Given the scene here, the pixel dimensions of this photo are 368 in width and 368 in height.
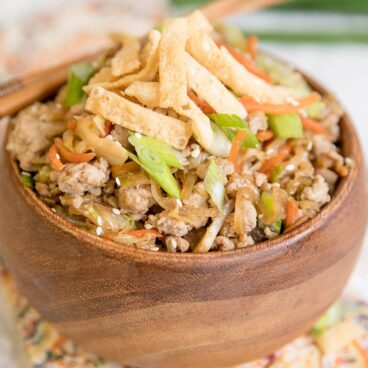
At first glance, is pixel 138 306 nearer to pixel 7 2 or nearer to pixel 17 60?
pixel 17 60

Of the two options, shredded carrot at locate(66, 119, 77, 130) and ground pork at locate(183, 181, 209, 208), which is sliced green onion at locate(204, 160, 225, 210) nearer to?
ground pork at locate(183, 181, 209, 208)

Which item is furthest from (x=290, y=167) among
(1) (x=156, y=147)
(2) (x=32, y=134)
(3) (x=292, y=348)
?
(2) (x=32, y=134)

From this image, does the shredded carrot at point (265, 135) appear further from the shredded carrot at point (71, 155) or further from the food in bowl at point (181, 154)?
the shredded carrot at point (71, 155)

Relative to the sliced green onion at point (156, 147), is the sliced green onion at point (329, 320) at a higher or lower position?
lower

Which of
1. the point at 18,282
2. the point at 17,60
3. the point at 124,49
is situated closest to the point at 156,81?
the point at 124,49

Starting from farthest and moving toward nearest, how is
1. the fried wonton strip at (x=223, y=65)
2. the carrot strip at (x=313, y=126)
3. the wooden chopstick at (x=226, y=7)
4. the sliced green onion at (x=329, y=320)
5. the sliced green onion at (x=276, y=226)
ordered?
1. the wooden chopstick at (x=226, y=7)
2. the sliced green onion at (x=329, y=320)
3. the carrot strip at (x=313, y=126)
4. the fried wonton strip at (x=223, y=65)
5. the sliced green onion at (x=276, y=226)

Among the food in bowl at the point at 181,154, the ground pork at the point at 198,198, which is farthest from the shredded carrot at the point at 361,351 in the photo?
the ground pork at the point at 198,198

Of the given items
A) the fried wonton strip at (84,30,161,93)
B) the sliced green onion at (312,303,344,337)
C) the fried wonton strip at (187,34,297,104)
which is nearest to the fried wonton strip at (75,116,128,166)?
the fried wonton strip at (84,30,161,93)
